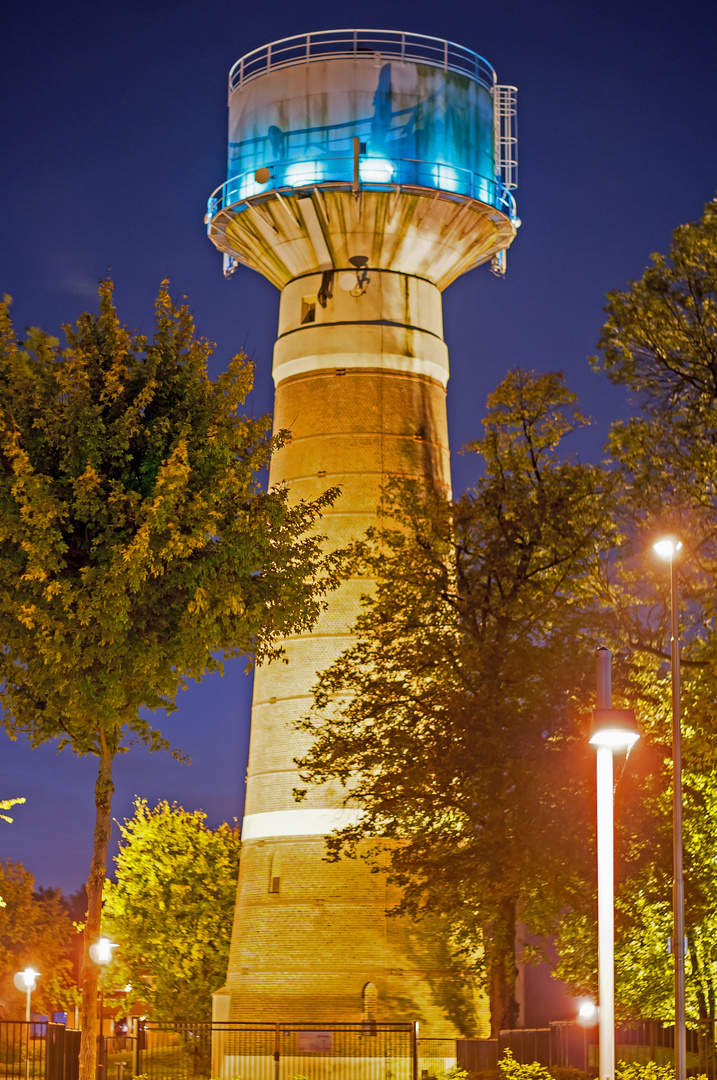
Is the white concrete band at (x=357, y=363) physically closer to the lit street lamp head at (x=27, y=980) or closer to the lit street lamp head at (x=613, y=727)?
the lit street lamp head at (x=27, y=980)

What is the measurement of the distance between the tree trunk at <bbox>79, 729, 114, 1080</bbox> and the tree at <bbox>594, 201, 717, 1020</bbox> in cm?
1055

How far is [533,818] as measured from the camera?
29.6 metres

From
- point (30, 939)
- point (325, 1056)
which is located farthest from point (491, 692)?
point (30, 939)

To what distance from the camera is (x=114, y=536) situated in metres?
21.4

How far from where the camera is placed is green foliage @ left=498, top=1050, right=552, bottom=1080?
28359mm

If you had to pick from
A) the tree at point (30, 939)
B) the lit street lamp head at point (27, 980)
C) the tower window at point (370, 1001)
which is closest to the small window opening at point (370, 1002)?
the tower window at point (370, 1001)

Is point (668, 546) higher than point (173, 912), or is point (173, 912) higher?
point (668, 546)

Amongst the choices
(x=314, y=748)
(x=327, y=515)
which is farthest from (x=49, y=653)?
(x=327, y=515)

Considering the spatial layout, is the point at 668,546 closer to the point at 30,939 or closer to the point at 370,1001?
the point at 370,1001

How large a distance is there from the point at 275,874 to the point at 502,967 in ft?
24.5

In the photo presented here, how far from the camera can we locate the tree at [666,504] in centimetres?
2847

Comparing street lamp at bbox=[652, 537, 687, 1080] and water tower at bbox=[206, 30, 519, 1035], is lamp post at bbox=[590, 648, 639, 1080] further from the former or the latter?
water tower at bbox=[206, 30, 519, 1035]

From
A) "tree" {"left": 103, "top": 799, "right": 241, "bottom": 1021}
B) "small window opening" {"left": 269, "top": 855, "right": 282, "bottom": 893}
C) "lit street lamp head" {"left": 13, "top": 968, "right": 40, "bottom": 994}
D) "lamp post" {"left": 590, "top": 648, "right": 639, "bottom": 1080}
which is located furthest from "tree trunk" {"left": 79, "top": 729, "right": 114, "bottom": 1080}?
"tree" {"left": 103, "top": 799, "right": 241, "bottom": 1021}

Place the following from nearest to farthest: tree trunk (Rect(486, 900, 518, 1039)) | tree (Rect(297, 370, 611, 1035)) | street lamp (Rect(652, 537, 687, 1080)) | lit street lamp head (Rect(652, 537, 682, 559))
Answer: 1. street lamp (Rect(652, 537, 687, 1080))
2. lit street lamp head (Rect(652, 537, 682, 559))
3. tree (Rect(297, 370, 611, 1035))
4. tree trunk (Rect(486, 900, 518, 1039))
